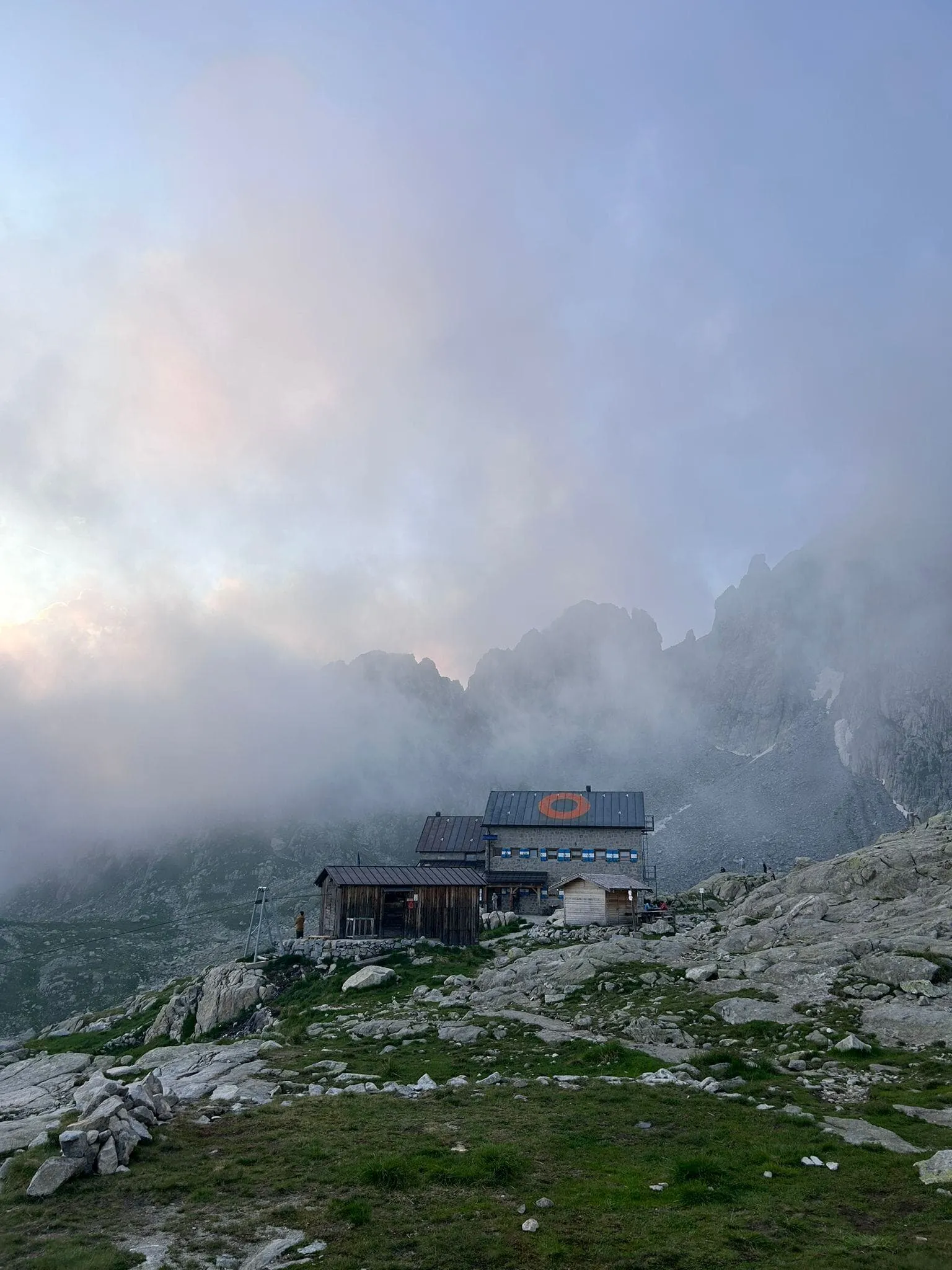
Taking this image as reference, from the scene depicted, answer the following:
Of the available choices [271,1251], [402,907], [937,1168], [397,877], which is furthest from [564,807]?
[271,1251]

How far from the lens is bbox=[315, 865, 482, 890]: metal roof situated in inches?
2156

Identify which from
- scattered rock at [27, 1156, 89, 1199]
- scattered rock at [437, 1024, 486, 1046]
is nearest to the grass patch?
scattered rock at [27, 1156, 89, 1199]

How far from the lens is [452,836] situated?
88.6 m

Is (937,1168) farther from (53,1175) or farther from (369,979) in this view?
(369,979)

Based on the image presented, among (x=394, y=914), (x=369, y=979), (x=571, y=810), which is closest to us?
(x=369, y=979)

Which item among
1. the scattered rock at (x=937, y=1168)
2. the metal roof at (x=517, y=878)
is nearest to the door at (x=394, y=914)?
the metal roof at (x=517, y=878)

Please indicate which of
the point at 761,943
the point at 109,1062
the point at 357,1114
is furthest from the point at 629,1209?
the point at 761,943

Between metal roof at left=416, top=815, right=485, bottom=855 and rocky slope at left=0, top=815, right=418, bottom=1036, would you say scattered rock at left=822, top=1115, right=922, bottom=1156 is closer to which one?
metal roof at left=416, top=815, right=485, bottom=855

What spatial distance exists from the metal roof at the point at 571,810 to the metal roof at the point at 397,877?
86.5 feet

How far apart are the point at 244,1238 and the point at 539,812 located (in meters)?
73.7

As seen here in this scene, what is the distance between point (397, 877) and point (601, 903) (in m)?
18.2

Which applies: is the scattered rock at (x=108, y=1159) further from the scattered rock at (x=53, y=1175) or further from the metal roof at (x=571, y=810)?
the metal roof at (x=571, y=810)

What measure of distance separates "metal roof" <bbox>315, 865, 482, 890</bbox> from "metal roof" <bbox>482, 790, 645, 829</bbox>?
26.4 meters

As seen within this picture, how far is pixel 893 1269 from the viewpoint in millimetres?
10820
